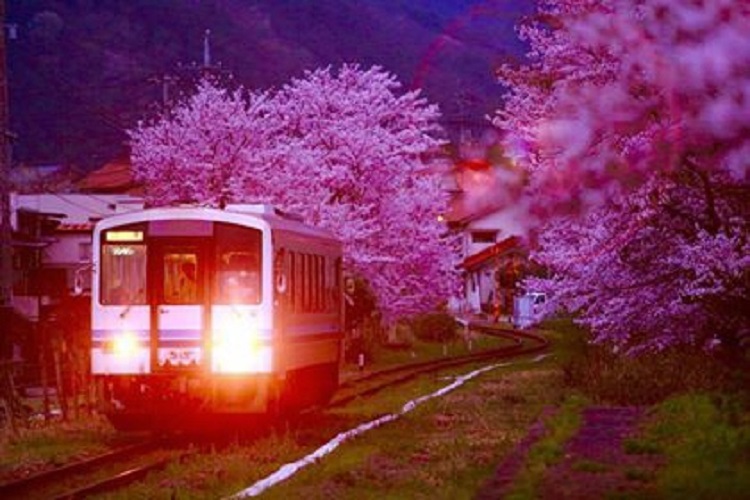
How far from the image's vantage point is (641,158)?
38.9ft

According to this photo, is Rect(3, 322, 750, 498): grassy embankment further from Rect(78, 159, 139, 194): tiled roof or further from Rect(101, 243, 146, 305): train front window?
Rect(78, 159, 139, 194): tiled roof

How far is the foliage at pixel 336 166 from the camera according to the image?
4206cm

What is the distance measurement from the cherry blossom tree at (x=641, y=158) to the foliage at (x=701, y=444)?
1016 millimetres

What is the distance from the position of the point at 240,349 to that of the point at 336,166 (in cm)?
2612

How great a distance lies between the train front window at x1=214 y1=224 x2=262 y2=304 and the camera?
1852cm

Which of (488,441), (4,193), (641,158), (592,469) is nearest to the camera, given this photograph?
(641,158)

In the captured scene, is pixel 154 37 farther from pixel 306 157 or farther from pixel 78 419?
pixel 78 419

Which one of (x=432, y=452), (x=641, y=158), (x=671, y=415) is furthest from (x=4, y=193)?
(x=641, y=158)

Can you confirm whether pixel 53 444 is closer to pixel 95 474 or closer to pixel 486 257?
pixel 95 474

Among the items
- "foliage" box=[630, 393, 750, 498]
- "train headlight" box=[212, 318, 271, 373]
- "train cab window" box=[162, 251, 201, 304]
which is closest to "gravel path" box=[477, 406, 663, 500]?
"foliage" box=[630, 393, 750, 498]

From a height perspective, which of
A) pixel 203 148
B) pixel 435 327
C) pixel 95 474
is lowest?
pixel 95 474

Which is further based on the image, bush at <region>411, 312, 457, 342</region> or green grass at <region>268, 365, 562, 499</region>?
bush at <region>411, 312, 457, 342</region>

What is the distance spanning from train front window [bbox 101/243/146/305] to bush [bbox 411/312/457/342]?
125 ft

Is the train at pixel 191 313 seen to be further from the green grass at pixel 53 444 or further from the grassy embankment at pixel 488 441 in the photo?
the grassy embankment at pixel 488 441
